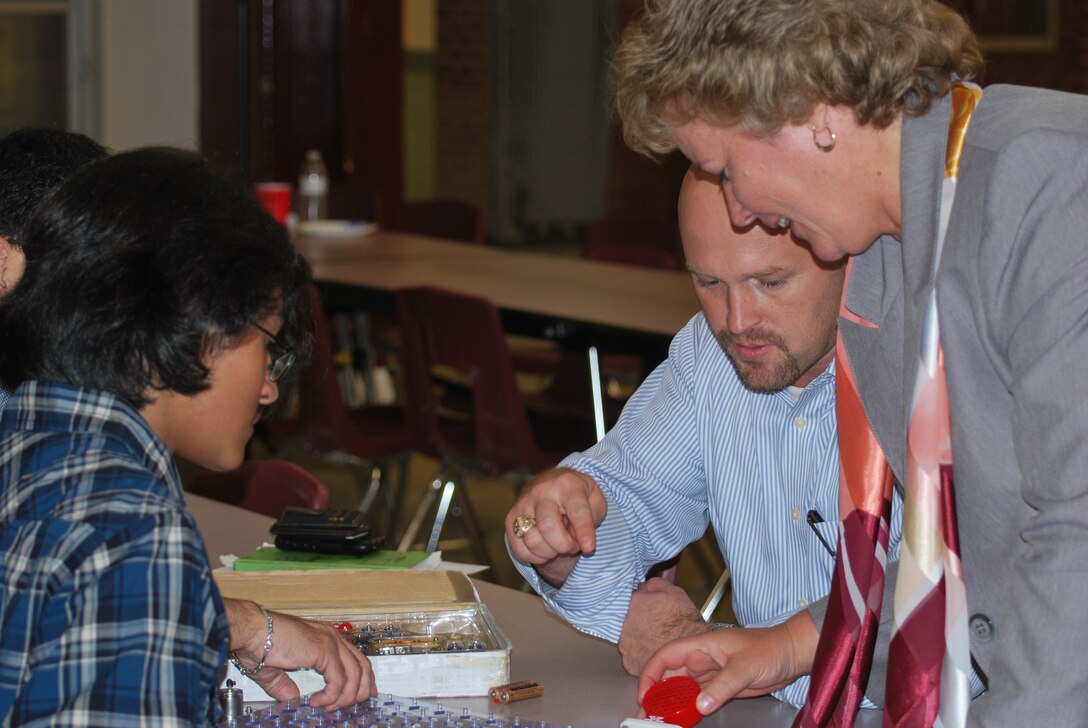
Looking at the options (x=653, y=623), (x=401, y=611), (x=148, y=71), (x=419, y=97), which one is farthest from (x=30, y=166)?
(x=419, y=97)

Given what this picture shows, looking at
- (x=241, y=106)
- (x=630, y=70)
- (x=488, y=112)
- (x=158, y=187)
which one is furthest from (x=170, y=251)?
(x=488, y=112)

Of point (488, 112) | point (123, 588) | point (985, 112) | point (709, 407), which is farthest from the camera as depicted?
point (488, 112)

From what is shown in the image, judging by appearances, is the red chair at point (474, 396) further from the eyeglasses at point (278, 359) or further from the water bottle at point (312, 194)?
the eyeglasses at point (278, 359)

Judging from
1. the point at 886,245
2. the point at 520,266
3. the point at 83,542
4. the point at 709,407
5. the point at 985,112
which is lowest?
the point at 520,266

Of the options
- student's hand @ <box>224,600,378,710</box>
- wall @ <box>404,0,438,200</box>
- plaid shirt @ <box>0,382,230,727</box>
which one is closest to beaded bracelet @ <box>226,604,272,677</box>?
student's hand @ <box>224,600,378,710</box>

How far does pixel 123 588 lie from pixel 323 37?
668 centimetres

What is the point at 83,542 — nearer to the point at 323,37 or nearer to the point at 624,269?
the point at 624,269

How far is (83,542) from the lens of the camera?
104 cm

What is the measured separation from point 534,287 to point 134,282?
3.36 m

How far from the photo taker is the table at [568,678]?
60.1 inches

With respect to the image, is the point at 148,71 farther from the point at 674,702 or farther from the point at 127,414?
the point at 127,414

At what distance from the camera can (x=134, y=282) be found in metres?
1.13

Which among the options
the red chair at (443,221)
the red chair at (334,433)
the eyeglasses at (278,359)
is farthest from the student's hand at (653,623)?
the red chair at (443,221)

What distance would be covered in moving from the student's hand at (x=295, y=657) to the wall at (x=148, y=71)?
602 centimetres
